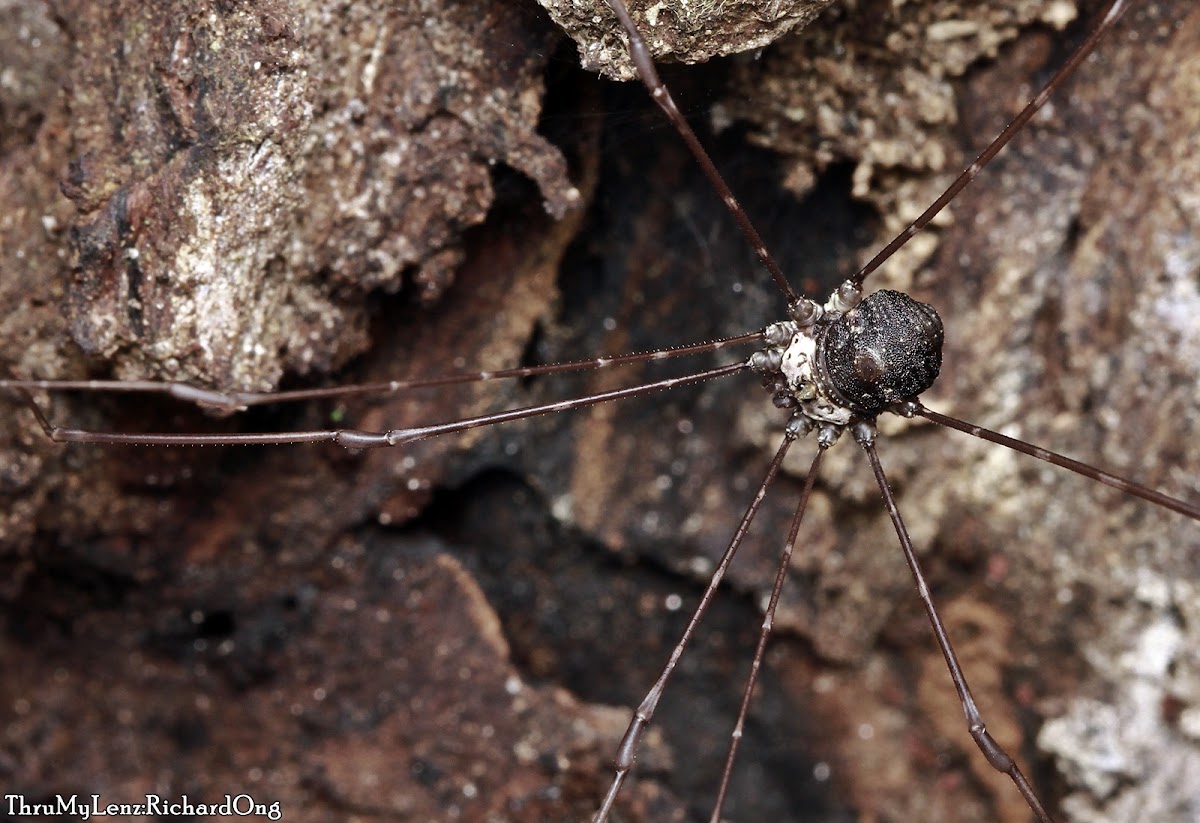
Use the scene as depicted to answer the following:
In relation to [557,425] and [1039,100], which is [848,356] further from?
[557,425]

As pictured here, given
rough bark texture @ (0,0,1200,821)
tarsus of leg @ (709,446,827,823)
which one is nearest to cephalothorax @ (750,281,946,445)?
tarsus of leg @ (709,446,827,823)

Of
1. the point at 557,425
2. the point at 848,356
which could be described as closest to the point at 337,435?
the point at 557,425

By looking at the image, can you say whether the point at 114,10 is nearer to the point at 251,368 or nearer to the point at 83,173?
the point at 83,173

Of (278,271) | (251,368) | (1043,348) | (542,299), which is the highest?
(1043,348)

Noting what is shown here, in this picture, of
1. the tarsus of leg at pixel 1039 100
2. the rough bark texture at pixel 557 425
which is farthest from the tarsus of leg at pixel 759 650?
the tarsus of leg at pixel 1039 100

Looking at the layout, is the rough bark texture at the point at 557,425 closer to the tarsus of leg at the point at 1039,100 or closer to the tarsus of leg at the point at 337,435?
the tarsus of leg at the point at 337,435

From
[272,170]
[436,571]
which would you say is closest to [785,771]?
[436,571]

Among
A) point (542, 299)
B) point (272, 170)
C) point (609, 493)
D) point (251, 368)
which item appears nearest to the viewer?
point (272, 170)

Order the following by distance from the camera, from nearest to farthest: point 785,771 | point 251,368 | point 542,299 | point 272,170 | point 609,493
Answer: point 272,170, point 251,368, point 542,299, point 609,493, point 785,771
